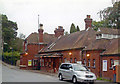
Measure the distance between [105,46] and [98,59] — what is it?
203cm

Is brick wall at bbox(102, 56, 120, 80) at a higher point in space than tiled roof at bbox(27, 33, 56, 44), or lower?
lower

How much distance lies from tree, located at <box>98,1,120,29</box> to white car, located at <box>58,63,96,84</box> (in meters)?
23.1

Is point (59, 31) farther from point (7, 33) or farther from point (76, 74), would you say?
point (7, 33)

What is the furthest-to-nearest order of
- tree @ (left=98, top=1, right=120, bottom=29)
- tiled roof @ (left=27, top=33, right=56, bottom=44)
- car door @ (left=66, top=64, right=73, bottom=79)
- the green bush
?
the green bush, tiled roof @ (left=27, top=33, right=56, bottom=44), tree @ (left=98, top=1, right=120, bottom=29), car door @ (left=66, top=64, right=73, bottom=79)

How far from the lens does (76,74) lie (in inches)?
791

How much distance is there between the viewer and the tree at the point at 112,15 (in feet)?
136

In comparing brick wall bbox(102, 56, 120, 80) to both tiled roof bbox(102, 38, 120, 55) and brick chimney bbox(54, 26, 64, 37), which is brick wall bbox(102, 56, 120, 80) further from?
brick chimney bbox(54, 26, 64, 37)

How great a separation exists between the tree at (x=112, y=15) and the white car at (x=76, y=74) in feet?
75.9

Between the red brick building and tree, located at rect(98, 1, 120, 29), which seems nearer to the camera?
the red brick building

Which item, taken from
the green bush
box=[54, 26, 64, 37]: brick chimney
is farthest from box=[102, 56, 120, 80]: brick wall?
the green bush

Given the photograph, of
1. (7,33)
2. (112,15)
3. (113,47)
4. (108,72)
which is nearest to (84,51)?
(113,47)

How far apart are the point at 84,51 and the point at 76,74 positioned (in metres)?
9.57

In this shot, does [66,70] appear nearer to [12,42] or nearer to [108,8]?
[108,8]

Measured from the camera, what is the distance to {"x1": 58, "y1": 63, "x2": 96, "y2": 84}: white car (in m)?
19.6
